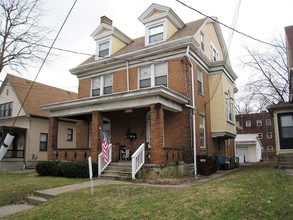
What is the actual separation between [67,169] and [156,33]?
1042 cm

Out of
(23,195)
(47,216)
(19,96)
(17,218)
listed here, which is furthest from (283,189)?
(19,96)

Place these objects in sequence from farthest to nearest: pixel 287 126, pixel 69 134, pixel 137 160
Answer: pixel 69 134 → pixel 287 126 → pixel 137 160

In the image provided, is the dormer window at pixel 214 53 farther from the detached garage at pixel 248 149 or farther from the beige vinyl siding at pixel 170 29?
the detached garage at pixel 248 149

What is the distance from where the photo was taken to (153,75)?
18406 mm

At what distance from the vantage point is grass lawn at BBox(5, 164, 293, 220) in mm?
6739

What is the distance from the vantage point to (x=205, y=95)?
64.9 ft

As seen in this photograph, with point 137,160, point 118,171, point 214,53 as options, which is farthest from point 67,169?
point 214,53

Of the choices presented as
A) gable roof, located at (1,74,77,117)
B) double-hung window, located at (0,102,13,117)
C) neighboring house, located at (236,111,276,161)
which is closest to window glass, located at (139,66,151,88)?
gable roof, located at (1,74,77,117)

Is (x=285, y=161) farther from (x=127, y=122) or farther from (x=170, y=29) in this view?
(x=170, y=29)

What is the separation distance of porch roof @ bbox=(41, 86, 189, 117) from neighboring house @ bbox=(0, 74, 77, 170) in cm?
910

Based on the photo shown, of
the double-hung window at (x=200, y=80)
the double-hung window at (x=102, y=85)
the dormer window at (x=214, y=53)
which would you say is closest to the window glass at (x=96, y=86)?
the double-hung window at (x=102, y=85)

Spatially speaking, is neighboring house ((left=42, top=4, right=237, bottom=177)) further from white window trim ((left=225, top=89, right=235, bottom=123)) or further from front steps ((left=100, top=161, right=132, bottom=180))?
front steps ((left=100, top=161, right=132, bottom=180))

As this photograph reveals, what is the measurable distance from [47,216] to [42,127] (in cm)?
2132

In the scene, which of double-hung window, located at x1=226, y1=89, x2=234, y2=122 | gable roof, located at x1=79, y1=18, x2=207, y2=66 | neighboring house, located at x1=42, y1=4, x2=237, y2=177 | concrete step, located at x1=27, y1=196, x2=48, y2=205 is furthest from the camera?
double-hung window, located at x1=226, y1=89, x2=234, y2=122
